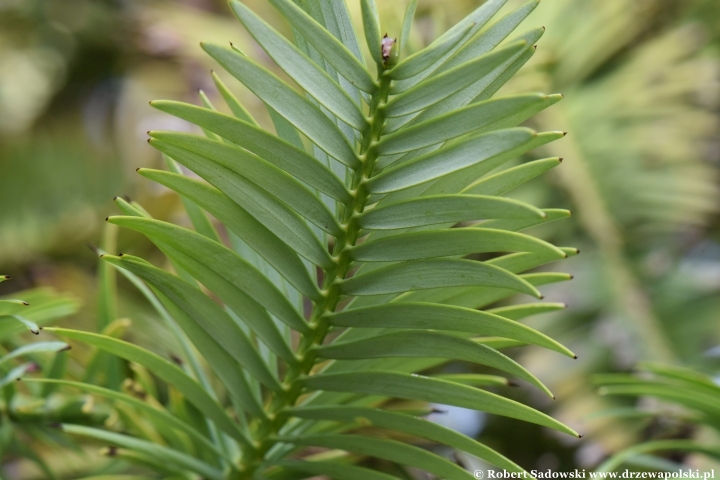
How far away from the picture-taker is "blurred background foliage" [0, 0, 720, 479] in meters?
0.63

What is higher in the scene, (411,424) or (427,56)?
(427,56)

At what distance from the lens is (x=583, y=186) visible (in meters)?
0.86

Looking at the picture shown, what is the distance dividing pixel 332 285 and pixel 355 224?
0.03 meters

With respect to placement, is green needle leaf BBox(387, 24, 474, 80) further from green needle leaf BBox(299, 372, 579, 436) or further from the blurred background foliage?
the blurred background foliage

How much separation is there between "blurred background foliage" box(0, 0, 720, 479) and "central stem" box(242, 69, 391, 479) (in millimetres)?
255

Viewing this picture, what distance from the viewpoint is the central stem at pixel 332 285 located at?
0.79ft

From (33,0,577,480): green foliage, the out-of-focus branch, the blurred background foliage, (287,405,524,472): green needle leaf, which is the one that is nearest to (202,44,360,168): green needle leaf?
(33,0,577,480): green foliage

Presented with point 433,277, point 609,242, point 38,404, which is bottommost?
point 38,404

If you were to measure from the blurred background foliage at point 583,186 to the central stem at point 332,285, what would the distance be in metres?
0.25

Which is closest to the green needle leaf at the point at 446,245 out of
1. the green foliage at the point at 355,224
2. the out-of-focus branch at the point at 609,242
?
the green foliage at the point at 355,224

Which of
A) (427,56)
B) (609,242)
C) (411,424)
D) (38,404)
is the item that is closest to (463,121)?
(427,56)

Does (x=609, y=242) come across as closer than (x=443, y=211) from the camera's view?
No

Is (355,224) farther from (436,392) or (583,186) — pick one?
(583,186)

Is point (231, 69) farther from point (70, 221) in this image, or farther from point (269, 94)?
point (70, 221)
